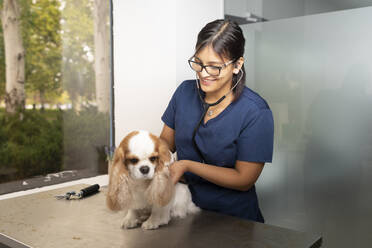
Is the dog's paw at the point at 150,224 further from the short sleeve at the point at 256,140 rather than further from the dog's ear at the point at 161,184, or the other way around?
the short sleeve at the point at 256,140

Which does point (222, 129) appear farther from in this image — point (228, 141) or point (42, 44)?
point (42, 44)

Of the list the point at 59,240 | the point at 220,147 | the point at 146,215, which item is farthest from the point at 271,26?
the point at 59,240

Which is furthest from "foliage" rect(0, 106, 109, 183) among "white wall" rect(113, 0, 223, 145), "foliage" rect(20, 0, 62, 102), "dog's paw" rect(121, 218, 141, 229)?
"dog's paw" rect(121, 218, 141, 229)

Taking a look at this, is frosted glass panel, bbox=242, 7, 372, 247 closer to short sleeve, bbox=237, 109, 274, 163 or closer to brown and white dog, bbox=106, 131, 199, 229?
short sleeve, bbox=237, 109, 274, 163

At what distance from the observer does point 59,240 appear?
118 cm

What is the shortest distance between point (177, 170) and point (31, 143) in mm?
1668

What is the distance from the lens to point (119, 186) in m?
1.21

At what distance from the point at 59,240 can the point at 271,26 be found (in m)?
1.62

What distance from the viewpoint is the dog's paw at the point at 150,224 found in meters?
1.25

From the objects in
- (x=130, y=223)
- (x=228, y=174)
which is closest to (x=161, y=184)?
(x=130, y=223)

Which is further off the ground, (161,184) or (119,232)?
(161,184)

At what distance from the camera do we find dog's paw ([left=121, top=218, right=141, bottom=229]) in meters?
1.27

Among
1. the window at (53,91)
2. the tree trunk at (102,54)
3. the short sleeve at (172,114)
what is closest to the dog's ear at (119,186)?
the short sleeve at (172,114)

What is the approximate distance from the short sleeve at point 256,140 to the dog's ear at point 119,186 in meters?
0.53
